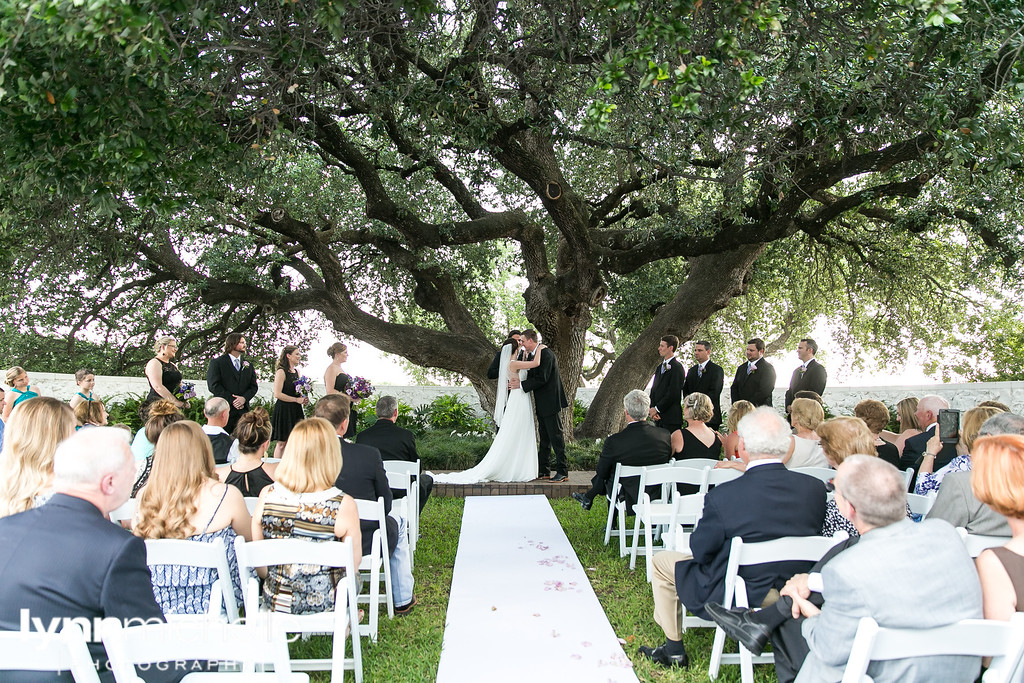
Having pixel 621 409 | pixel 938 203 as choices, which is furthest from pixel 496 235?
pixel 938 203

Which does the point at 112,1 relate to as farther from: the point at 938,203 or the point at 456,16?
the point at 938,203

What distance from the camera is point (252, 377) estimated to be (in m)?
8.62

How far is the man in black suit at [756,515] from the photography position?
3.36 metres

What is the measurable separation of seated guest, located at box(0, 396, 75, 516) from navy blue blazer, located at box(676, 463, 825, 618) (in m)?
2.78

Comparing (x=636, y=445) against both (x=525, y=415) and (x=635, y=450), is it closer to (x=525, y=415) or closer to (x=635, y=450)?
(x=635, y=450)

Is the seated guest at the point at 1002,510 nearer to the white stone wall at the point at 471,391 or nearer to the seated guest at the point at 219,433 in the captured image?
the seated guest at the point at 219,433

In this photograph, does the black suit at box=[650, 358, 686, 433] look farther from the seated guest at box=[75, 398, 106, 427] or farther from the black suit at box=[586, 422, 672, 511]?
the seated guest at box=[75, 398, 106, 427]

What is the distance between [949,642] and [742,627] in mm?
851

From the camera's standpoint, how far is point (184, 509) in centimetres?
321

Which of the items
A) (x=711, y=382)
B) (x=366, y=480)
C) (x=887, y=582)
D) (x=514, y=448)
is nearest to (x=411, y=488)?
(x=366, y=480)

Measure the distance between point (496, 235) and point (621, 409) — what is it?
3545 mm

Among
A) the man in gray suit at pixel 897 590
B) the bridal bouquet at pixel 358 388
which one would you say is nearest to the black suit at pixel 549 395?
the bridal bouquet at pixel 358 388

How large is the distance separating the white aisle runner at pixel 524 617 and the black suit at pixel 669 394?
256 centimetres

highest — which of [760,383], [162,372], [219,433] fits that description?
[162,372]
